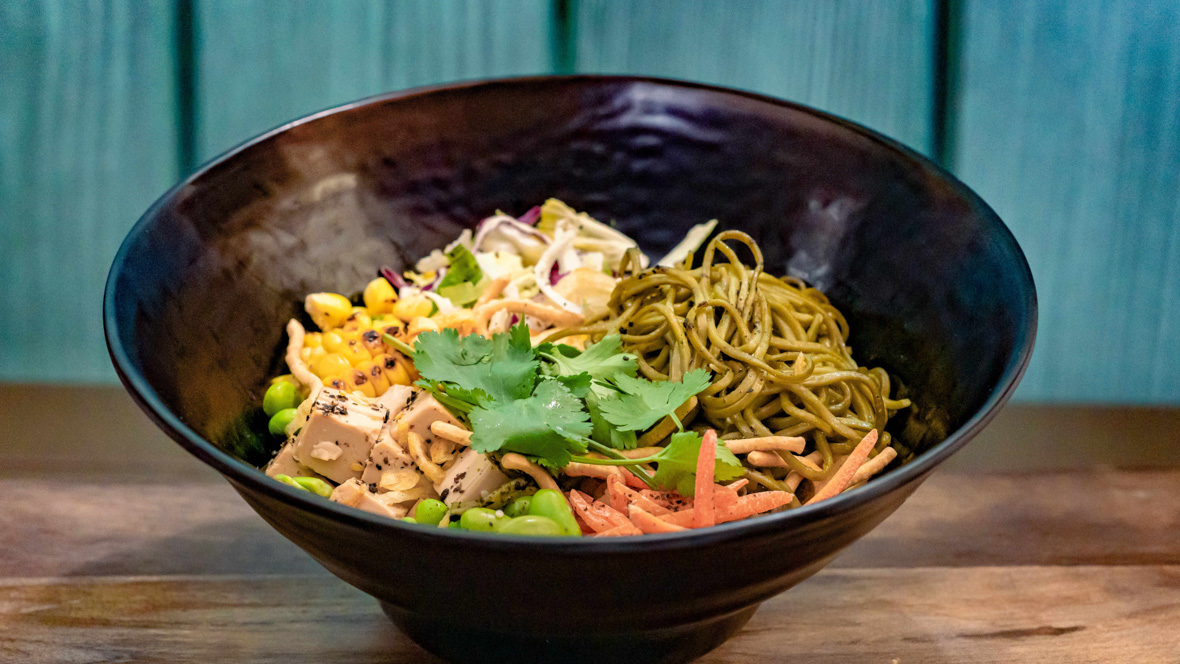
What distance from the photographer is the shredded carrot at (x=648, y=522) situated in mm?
1113

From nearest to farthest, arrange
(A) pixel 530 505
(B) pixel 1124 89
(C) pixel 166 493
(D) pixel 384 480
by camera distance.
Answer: (A) pixel 530 505 → (D) pixel 384 480 → (C) pixel 166 493 → (B) pixel 1124 89

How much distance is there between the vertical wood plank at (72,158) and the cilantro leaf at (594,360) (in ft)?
5.89

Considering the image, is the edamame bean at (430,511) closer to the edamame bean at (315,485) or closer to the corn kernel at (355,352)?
the edamame bean at (315,485)

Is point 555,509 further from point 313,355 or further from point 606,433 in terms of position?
point 313,355

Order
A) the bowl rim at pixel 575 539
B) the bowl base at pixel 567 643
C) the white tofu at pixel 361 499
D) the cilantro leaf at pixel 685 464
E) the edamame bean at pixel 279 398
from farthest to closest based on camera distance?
the edamame bean at pixel 279 398, the white tofu at pixel 361 499, the cilantro leaf at pixel 685 464, the bowl base at pixel 567 643, the bowl rim at pixel 575 539

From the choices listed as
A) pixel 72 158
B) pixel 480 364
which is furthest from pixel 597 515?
pixel 72 158

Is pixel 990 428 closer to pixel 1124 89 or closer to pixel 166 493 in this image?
pixel 1124 89

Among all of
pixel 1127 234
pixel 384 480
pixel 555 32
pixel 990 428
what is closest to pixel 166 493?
pixel 384 480

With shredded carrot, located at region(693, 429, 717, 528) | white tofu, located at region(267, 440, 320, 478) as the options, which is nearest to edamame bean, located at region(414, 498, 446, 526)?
white tofu, located at region(267, 440, 320, 478)

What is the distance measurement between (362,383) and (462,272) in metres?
0.32

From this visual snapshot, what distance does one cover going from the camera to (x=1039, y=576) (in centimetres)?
158

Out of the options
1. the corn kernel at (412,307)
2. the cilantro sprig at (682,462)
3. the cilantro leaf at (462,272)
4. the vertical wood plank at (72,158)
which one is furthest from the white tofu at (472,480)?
the vertical wood plank at (72,158)

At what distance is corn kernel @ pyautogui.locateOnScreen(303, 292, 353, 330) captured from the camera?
1.64m

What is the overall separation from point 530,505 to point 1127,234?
2.35m
